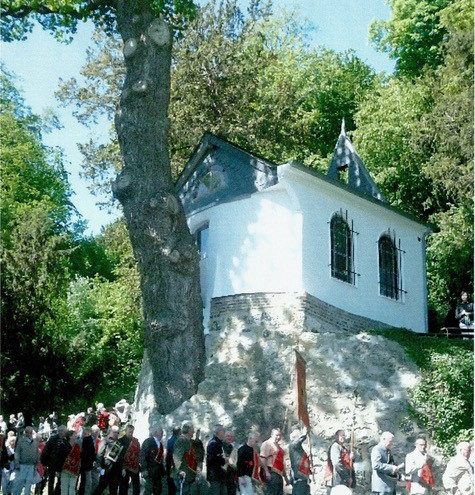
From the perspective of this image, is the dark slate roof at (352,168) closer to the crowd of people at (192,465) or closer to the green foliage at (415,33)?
the green foliage at (415,33)

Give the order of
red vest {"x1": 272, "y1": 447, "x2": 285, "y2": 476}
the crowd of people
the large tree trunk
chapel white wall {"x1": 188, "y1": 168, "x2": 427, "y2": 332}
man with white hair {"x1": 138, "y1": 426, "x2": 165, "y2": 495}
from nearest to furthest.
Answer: the crowd of people → red vest {"x1": 272, "y1": 447, "x2": 285, "y2": 476} → man with white hair {"x1": 138, "y1": 426, "x2": 165, "y2": 495} → the large tree trunk → chapel white wall {"x1": 188, "y1": 168, "x2": 427, "y2": 332}

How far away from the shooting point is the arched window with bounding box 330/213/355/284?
21859 mm

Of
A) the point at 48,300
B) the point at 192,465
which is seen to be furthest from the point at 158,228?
the point at 48,300

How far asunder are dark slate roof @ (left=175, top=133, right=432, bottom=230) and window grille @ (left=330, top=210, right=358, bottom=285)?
2.69 feet

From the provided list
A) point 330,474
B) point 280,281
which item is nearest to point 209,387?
point 280,281

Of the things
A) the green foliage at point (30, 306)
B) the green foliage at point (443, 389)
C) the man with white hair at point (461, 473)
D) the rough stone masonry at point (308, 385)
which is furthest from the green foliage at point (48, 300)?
the man with white hair at point (461, 473)

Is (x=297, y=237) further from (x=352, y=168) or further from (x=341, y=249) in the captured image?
(x=352, y=168)

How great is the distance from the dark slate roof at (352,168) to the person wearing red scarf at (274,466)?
40.1ft

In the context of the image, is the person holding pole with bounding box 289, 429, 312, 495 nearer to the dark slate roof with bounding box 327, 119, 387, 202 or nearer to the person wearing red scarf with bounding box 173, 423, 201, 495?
the person wearing red scarf with bounding box 173, 423, 201, 495

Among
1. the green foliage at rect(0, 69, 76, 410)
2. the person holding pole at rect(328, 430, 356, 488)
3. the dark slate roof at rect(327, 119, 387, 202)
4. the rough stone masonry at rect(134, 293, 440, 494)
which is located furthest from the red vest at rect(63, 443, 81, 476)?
the dark slate roof at rect(327, 119, 387, 202)

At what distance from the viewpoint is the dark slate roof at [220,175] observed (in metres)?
21.8

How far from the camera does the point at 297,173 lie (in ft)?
68.6

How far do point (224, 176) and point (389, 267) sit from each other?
16.6 ft

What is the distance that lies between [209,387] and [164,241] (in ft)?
10.9
